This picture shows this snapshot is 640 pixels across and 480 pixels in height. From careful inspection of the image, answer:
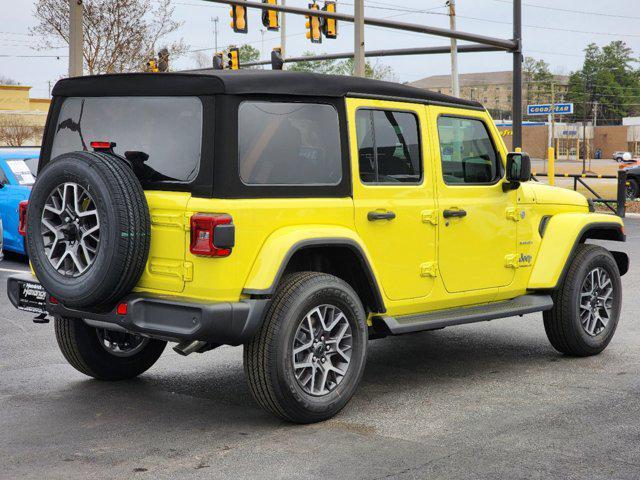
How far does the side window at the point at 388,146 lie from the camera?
6344 mm

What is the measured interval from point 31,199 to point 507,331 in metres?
4.78

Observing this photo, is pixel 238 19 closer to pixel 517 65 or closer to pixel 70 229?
pixel 517 65

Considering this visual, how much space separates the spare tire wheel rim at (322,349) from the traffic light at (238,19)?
23.6 meters


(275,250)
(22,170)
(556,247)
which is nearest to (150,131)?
(275,250)

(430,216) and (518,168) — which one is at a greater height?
(518,168)

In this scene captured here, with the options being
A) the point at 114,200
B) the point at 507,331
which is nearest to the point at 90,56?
the point at 507,331

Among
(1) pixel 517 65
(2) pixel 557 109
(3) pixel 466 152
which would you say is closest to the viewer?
(3) pixel 466 152

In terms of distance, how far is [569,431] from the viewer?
18.5 feet

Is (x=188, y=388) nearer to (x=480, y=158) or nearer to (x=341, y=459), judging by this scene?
(x=341, y=459)

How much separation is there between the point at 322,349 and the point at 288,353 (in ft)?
1.14

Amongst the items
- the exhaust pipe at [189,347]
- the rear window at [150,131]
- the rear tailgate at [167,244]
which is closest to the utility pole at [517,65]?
the rear window at [150,131]

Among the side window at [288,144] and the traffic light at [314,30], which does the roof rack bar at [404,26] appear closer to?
the traffic light at [314,30]

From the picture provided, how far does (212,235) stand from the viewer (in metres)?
5.39

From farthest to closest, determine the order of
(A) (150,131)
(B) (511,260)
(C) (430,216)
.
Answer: (B) (511,260) → (C) (430,216) → (A) (150,131)
